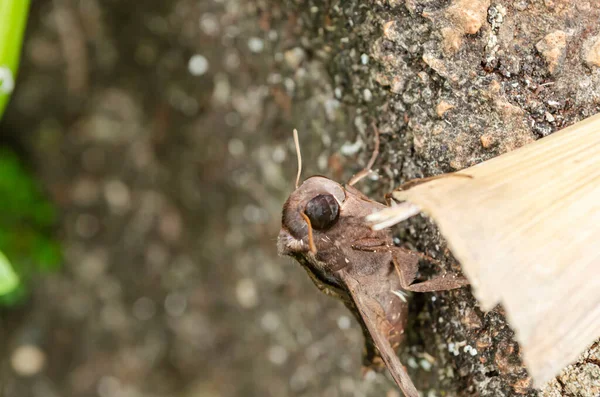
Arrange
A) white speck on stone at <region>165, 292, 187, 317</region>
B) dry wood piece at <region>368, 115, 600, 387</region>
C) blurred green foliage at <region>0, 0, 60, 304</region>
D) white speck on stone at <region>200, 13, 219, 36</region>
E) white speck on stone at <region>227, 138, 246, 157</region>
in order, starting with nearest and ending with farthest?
dry wood piece at <region>368, 115, 600, 387</region> → white speck on stone at <region>200, 13, 219, 36</region> → white speck on stone at <region>227, 138, 246, 157</region> → blurred green foliage at <region>0, 0, 60, 304</region> → white speck on stone at <region>165, 292, 187, 317</region>

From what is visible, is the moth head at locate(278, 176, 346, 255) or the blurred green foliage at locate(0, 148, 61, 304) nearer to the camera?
the moth head at locate(278, 176, 346, 255)

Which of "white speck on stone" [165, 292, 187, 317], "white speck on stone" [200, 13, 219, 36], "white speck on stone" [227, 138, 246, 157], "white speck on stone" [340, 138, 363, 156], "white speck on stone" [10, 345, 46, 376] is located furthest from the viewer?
"white speck on stone" [10, 345, 46, 376]

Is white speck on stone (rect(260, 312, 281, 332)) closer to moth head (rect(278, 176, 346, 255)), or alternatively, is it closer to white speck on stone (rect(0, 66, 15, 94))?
moth head (rect(278, 176, 346, 255))

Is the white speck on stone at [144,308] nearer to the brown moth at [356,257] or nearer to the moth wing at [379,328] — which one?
the brown moth at [356,257]

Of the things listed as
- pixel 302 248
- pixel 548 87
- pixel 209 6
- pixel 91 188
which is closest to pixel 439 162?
pixel 548 87

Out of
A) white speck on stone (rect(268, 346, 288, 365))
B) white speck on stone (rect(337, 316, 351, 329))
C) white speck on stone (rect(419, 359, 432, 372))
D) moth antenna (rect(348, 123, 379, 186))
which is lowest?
white speck on stone (rect(268, 346, 288, 365))

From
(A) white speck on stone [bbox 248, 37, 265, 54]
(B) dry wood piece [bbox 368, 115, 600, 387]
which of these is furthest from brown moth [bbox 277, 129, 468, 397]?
(A) white speck on stone [bbox 248, 37, 265, 54]

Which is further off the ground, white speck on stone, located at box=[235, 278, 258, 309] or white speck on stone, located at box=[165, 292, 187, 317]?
white speck on stone, located at box=[235, 278, 258, 309]

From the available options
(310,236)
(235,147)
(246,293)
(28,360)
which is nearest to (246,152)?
(235,147)
